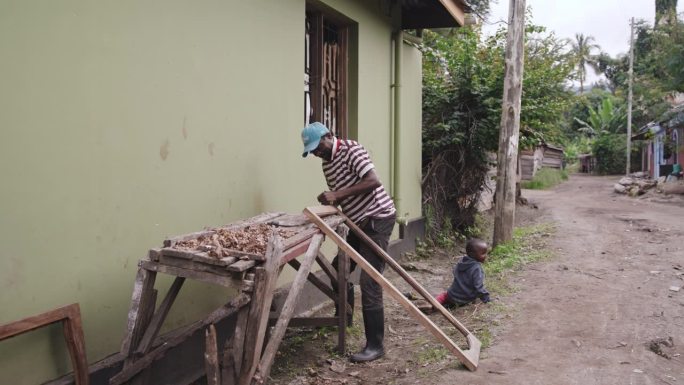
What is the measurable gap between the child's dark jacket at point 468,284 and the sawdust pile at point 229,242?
7.97 feet

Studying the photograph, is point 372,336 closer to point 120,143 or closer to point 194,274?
point 194,274

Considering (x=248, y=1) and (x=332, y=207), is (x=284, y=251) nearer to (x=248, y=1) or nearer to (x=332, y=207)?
(x=332, y=207)

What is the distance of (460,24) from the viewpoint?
7.75 metres

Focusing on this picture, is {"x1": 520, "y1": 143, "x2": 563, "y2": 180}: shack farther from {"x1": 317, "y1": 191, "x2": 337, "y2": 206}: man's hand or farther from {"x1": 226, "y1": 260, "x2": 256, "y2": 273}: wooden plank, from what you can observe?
{"x1": 226, "y1": 260, "x2": 256, "y2": 273}: wooden plank

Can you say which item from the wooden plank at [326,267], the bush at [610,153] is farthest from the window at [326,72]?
the bush at [610,153]

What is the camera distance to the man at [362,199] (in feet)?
13.1

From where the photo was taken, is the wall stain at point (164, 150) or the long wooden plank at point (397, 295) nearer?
the long wooden plank at point (397, 295)

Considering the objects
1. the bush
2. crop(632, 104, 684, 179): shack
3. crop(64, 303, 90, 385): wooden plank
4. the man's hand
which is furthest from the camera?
the bush

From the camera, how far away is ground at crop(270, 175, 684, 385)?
3.59 metres

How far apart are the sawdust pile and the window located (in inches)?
96.4

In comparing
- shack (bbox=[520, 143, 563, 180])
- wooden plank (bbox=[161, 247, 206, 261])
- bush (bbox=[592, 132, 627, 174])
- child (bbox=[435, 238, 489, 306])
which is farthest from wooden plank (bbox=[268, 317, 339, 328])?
bush (bbox=[592, 132, 627, 174])

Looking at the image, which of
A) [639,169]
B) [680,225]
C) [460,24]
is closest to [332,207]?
[460,24]

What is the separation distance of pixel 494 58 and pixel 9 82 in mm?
8533

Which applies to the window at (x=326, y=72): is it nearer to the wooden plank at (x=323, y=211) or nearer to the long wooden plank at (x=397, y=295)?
the wooden plank at (x=323, y=211)
